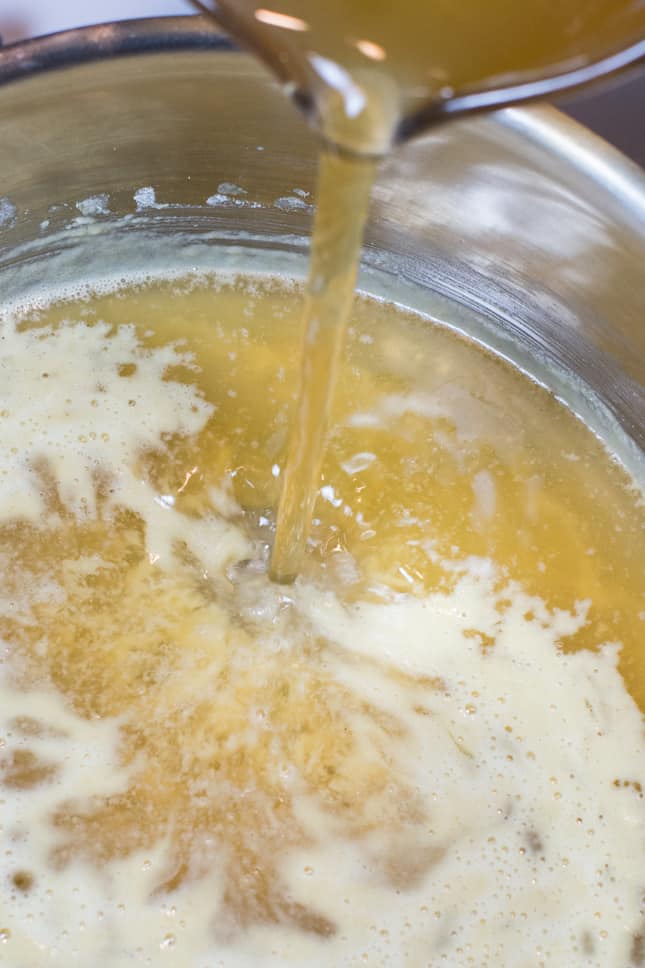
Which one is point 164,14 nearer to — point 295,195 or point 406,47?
point 295,195

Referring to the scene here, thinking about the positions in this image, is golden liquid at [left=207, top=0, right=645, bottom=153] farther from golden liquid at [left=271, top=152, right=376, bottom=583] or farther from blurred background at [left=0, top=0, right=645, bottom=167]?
blurred background at [left=0, top=0, right=645, bottom=167]

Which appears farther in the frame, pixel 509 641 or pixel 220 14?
pixel 509 641

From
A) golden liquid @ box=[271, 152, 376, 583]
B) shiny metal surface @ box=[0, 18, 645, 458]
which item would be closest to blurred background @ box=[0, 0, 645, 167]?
shiny metal surface @ box=[0, 18, 645, 458]

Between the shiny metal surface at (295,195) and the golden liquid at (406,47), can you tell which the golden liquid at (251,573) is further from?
the golden liquid at (406,47)

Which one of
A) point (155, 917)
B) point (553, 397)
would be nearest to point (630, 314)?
point (553, 397)

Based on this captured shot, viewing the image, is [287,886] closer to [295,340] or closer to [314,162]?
[295,340]

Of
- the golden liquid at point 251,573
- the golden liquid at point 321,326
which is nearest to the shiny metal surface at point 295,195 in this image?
the golden liquid at point 251,573

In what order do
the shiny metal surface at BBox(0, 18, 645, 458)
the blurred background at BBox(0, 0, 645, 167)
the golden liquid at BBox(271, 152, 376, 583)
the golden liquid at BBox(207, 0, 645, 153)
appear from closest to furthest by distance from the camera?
the golden liquid at BBox(207, 0, 645, 153) → the golden liquid at BBox(271, 152, 376, 583) → the shiny metal surface at BBox(0, 18, 645, 458) → the blurred background at BBox(0, 0, 645, 167)
